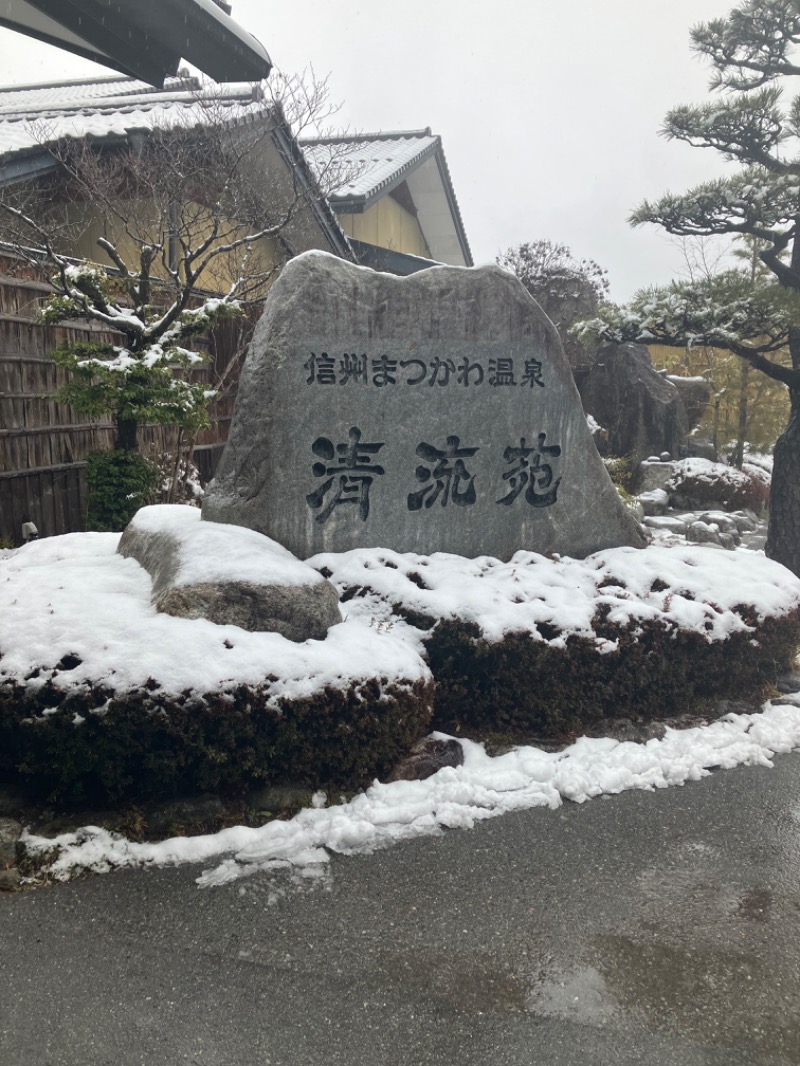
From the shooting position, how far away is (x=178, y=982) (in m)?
2.65

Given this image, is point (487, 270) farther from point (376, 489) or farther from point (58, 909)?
point (58, 909)

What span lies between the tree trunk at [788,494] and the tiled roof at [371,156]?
8837 millimetres

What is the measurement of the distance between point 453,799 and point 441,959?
3.61 ft

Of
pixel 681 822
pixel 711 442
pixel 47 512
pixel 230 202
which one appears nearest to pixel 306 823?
pixel 681 822

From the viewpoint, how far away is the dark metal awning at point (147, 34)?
1.36 m

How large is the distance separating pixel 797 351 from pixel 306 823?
7.26 m

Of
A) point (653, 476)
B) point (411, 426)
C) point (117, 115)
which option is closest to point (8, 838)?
point (411, 426)

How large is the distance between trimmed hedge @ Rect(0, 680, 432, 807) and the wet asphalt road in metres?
0.42

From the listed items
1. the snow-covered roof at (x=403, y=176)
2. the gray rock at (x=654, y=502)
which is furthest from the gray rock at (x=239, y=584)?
the snow-covered roof at (x=403, y=176)

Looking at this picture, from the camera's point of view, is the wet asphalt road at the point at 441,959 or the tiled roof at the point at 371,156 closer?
the wet asphalt road at the point at 441,959

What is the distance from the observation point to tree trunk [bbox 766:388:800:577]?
7.91 metres

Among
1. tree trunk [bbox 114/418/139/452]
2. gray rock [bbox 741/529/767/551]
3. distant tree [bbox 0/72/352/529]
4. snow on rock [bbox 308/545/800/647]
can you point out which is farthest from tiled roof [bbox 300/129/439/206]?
snow on rock [bbox 308/545/800/647]

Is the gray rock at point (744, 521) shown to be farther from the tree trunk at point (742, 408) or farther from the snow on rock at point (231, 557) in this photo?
the snow on rock at point (231, 557)

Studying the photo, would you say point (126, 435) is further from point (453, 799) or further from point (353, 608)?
point (453, 799)
